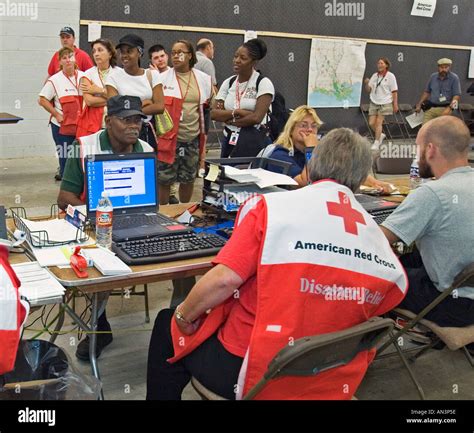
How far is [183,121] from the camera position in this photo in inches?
183

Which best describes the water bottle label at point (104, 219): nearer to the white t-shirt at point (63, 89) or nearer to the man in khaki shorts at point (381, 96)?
the white t-shirt at point (63, 89)

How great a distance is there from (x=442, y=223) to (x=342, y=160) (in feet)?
2.48

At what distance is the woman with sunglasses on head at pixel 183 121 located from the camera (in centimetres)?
452

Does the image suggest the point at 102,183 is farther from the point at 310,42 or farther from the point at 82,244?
the point at 310,42

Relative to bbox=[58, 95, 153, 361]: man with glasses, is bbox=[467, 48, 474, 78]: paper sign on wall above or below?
above

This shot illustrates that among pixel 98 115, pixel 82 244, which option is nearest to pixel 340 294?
pixel 82 244

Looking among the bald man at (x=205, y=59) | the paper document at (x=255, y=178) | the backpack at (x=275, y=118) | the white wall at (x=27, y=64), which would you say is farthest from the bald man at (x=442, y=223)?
the white wall at (x=27, y=64)

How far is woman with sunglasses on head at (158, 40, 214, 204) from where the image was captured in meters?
4.52

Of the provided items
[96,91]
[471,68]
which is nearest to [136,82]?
[96,91]

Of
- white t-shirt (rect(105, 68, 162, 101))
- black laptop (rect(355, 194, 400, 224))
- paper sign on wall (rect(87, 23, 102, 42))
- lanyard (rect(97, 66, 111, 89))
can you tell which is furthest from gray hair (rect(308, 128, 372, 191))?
paper sign on wall (rect(87, 23, 102, 42))

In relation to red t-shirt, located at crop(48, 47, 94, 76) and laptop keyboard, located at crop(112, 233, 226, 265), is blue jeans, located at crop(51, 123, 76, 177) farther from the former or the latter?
laptop keyboard, located at crop(112, 233, 226, 265)

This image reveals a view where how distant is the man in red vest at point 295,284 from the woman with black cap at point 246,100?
2.39m

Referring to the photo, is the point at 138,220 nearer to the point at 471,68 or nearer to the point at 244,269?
the point at 244,269

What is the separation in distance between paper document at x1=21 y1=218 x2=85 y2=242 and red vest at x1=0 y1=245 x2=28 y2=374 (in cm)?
92
